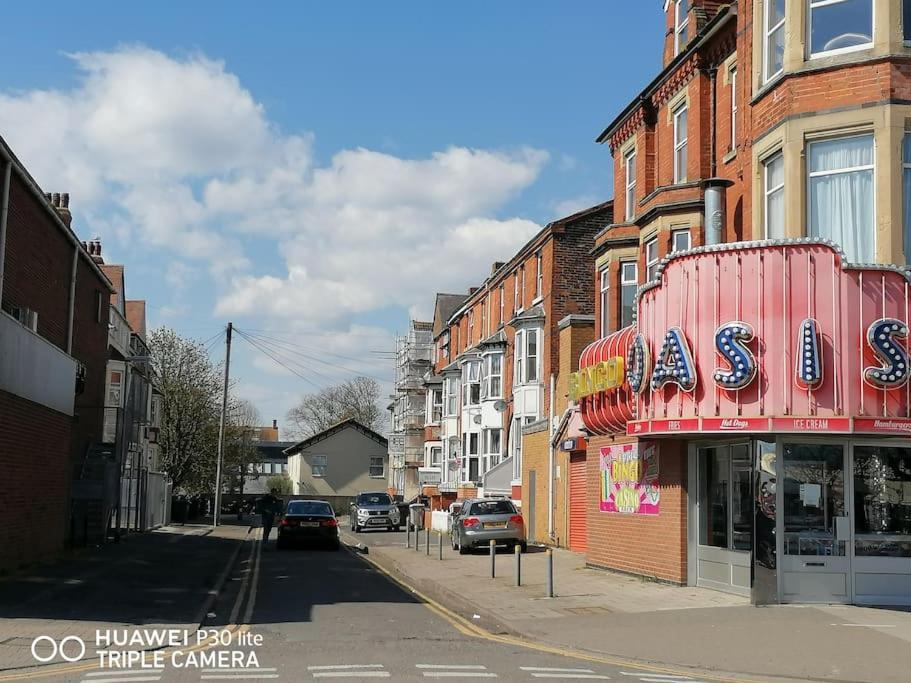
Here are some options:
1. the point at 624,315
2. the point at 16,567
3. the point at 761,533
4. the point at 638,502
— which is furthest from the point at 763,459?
the point at 16,567

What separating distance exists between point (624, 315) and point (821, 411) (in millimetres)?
9938

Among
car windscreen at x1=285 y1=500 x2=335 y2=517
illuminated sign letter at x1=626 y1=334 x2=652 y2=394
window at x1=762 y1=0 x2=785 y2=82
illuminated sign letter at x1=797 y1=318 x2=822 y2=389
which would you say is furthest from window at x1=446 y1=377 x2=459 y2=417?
illuminated sign letter at x1=797 y1=318 x2=822 y2=389

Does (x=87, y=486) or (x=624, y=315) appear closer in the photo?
(x=624, y=315)

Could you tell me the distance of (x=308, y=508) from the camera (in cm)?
3381

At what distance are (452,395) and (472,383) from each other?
8.31m

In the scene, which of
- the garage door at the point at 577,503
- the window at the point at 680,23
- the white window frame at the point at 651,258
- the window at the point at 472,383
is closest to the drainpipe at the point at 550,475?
the garage door at the point at 577,503

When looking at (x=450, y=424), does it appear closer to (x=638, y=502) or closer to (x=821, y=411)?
(x=638, y=502)

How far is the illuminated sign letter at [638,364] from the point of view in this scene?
59.4 ft

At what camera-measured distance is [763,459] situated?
16375mm

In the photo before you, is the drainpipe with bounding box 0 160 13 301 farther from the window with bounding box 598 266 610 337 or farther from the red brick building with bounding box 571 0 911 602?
the window with bounding box 598 266 610 337

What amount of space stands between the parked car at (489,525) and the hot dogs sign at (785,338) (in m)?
13.1

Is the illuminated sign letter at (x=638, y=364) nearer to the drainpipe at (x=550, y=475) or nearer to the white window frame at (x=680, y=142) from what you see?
the white window frame at (x=680, y=142)

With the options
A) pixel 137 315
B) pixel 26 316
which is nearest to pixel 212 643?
pixel 26 316

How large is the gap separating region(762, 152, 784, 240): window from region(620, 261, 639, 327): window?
7.17 metres
